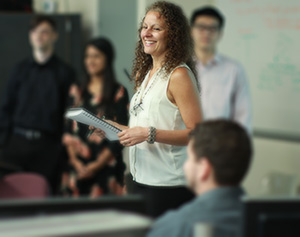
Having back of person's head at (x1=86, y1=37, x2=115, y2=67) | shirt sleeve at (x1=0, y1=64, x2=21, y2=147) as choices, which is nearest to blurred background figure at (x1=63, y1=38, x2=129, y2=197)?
back of person's head at (x1=86, y1=37, x2=115, y2=67)

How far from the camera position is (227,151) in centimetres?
123

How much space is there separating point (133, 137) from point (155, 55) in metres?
0.32

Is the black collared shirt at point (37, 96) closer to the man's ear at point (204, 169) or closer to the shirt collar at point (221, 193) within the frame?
the man's ear at point (204, 169)

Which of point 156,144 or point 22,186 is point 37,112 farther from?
point 156,144

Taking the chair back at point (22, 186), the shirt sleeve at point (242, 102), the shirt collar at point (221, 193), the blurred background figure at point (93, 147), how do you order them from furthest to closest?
the shirt sleeve at point (242, 102) < the blurred background figure at point (93, 147) < the chair back at point (22, 186) < the shirt collar at point (221, 193)

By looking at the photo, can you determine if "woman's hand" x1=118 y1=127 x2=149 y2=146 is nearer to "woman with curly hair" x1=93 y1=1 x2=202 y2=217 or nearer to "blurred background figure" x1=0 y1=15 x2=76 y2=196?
"woman with curly hair" x1=93 y1=1 x2=202 y2=217

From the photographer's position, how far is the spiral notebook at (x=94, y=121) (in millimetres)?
1985

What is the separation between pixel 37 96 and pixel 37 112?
5.1 inches

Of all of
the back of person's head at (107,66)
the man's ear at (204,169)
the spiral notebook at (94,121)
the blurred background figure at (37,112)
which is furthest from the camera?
the blurred background figure at (37,112)

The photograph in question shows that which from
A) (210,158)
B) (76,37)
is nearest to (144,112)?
(210,158)

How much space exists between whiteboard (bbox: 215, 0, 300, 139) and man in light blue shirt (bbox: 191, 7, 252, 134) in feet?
0.72

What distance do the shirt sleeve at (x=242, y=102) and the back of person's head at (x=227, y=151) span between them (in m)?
2.74

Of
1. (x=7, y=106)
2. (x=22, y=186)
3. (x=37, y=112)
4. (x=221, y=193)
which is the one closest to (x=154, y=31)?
(x=221, y=193)

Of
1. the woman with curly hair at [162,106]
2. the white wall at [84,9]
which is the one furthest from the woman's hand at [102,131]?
the white wall at [84,9]
